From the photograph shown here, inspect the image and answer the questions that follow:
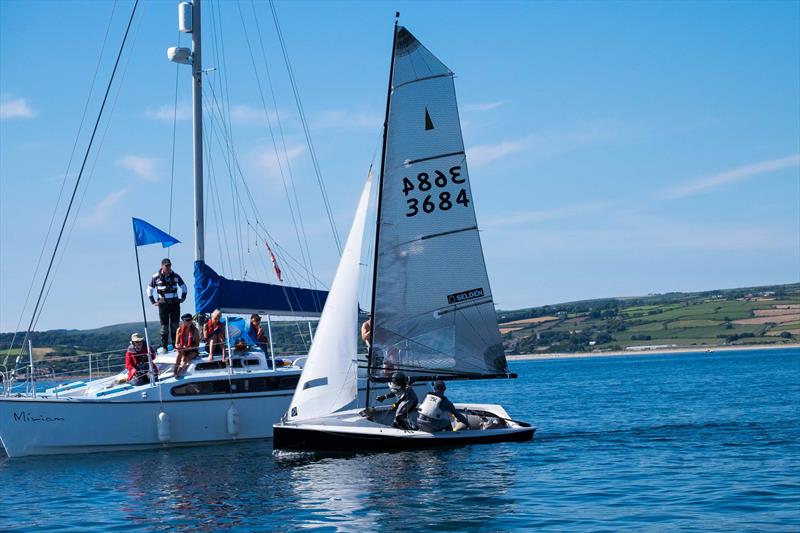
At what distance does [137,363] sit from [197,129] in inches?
268

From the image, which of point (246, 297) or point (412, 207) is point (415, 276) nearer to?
point (412, 207)

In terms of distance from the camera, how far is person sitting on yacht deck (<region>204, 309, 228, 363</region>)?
25078 mm

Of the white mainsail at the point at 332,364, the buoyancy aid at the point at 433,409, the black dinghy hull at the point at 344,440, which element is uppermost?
the white mainsail at the point at 332,364

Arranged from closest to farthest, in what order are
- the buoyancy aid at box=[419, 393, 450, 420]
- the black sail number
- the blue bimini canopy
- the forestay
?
the buoyancy aid at box=[419, 393, 450, 420], the forestay, the black sail number, the blue bimini canopy

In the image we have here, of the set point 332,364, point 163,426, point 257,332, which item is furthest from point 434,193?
point 163,426

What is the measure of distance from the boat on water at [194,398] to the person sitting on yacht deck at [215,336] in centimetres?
22

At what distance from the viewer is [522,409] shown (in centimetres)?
4066

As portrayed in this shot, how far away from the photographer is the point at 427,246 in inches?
886

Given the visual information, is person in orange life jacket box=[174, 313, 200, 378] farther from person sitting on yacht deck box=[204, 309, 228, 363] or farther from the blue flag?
the blue flag

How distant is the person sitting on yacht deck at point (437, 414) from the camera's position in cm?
2156

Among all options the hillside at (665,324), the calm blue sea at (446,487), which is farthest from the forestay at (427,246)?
the hillside at (665,324)

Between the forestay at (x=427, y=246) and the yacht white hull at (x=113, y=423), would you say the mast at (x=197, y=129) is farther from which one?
the forestay at (x=427, y=246)

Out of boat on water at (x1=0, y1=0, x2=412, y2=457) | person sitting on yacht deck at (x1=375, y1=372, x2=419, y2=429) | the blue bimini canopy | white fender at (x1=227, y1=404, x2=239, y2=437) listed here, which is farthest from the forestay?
the blue bimini canopy

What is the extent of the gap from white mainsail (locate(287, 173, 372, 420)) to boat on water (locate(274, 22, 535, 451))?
0.07 ft
